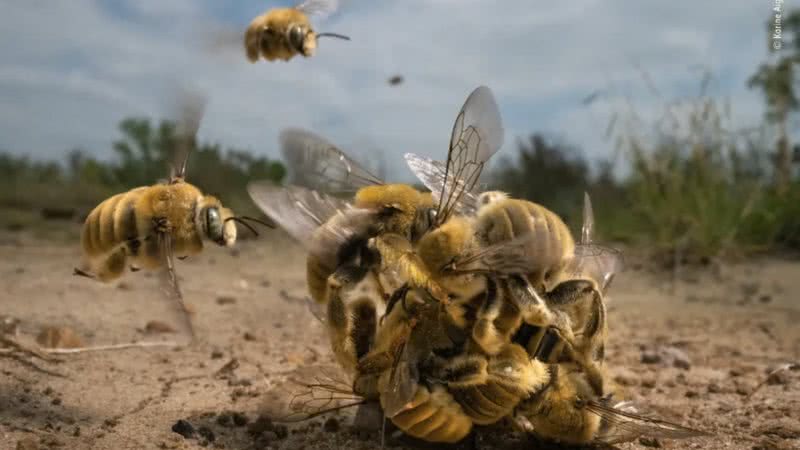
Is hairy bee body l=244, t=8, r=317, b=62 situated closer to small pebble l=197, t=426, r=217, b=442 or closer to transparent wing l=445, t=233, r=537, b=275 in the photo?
small pebble l=197, t=426, r=217, b=442

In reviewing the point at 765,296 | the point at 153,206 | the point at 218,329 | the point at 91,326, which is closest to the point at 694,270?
the point at 765,296

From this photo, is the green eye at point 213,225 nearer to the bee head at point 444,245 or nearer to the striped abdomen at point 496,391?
the bee head at point 444,245

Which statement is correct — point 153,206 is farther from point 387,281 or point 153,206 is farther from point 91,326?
point 91,326

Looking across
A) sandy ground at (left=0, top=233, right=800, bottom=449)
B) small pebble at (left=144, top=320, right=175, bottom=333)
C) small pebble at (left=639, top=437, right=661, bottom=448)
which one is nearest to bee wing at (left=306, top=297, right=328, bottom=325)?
sandy ground at (left=0, top=233, right=800, bottom=449)

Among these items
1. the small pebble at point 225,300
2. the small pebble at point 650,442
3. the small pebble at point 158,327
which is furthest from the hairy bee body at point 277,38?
the small pebble at point 650,442

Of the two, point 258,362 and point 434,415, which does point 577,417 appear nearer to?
point 434,415

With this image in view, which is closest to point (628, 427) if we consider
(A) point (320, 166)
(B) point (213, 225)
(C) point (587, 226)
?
(C) point (587, 226)
